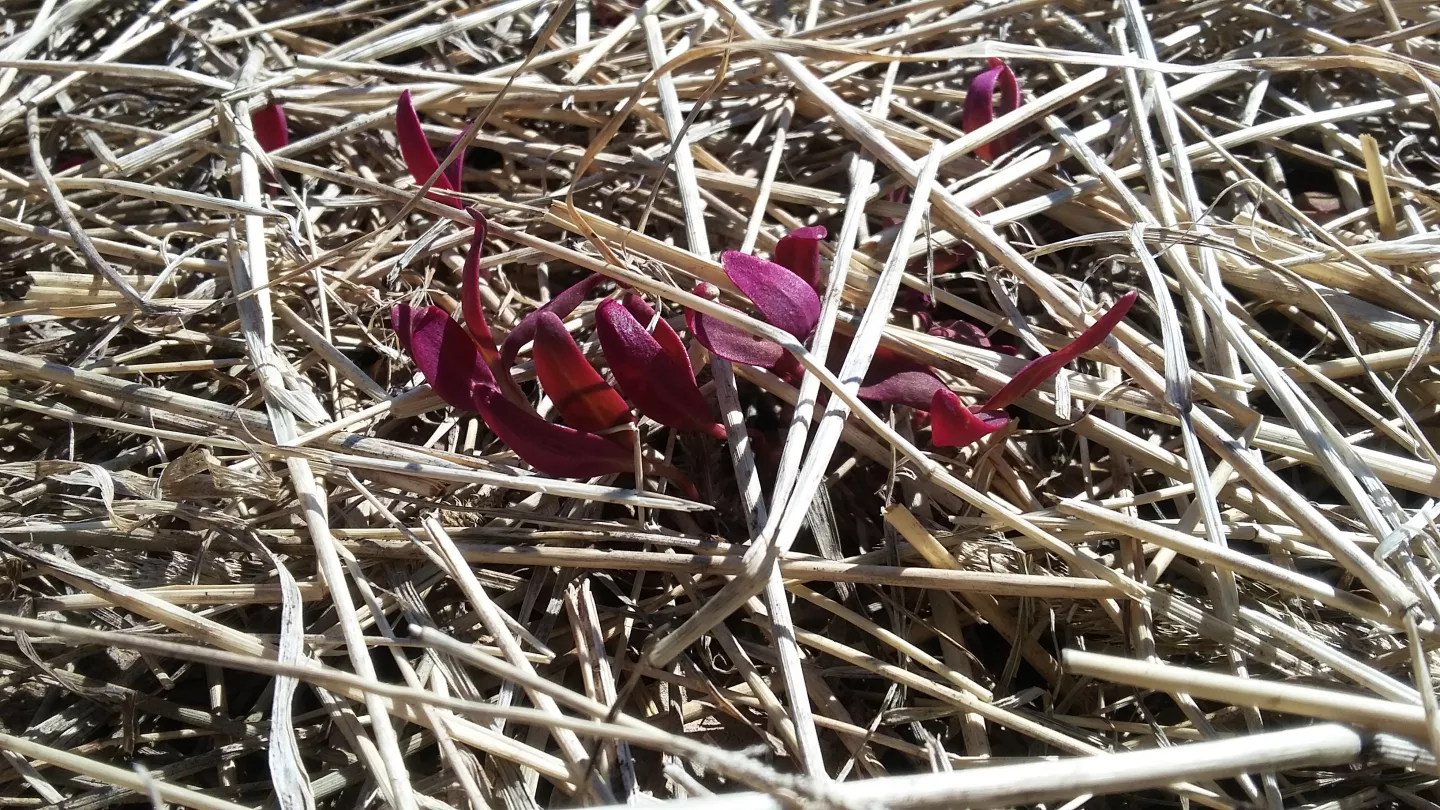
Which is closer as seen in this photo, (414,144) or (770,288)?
(770,288)

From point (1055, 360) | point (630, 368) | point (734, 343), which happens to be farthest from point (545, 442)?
point (1055, 360)

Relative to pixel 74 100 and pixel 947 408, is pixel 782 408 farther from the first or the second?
pixel 74 100

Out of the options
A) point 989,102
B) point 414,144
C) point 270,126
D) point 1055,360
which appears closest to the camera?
point 1055,360

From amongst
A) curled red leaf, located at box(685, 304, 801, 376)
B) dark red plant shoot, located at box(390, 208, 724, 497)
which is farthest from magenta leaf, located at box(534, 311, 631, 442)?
curled red leaf, located at box(685, 304, 801, 376)

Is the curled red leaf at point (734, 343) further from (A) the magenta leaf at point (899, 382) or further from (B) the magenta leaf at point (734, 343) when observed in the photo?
(A) the magenta leaf at point (899, 382)

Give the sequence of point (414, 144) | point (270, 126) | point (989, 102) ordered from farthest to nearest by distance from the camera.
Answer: point (270, 126), point (989, 102), point (414, 144)

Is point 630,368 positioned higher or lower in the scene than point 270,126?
lower

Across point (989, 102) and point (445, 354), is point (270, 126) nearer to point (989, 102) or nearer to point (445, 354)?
point (445, 354)
